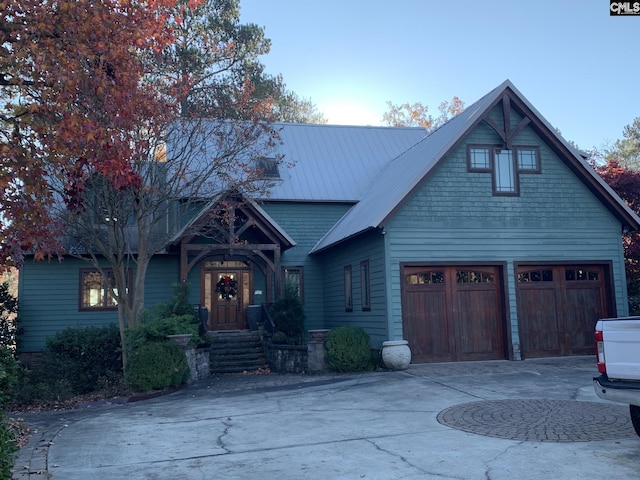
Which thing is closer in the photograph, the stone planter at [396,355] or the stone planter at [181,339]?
the stone planter at [181,339]

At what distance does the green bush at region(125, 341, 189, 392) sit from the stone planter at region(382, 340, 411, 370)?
4928 mm

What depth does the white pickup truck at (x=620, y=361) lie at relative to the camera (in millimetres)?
6285

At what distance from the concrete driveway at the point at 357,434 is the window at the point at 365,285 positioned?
4218 mm

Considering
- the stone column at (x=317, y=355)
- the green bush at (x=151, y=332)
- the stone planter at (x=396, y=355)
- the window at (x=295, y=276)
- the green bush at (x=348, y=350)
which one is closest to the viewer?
the green bush at (x=151, y=332)

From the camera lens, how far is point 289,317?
706 inches

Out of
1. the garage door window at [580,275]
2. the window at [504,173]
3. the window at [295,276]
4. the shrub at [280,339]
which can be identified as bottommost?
the shrub at [280,339]

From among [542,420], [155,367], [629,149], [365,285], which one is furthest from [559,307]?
[629,149]

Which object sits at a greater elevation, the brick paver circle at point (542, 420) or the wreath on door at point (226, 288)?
the wreath on door at point (226, 288)

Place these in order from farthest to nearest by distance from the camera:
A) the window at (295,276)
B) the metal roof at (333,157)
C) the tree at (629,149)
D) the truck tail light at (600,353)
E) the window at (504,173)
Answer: the tree at (629,149) < the metal roof at (333,157) < the window at (295,276) < the window at (504,173) < the truck tail light at (600,353)

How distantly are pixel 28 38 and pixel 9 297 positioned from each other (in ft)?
45.2

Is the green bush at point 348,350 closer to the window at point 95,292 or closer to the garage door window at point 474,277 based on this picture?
the garage door window at point 474,277

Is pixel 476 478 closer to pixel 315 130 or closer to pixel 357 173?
pixel 357 173

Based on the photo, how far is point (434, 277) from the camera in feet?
52.9

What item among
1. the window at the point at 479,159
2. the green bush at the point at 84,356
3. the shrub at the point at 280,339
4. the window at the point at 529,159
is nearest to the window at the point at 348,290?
the shrub at the point at 280,339
